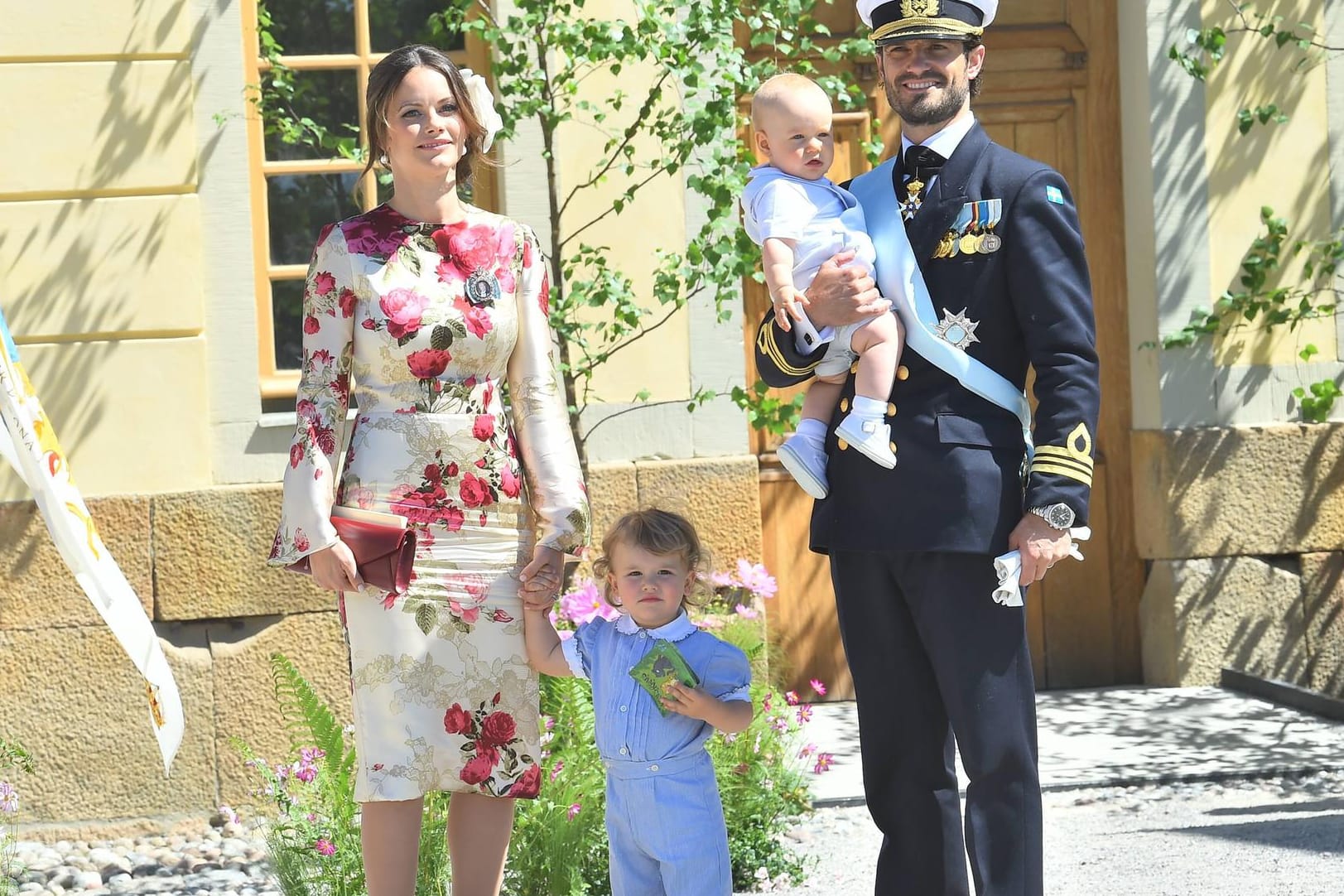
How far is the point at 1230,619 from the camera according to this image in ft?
20.7

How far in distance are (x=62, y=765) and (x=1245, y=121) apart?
496cm

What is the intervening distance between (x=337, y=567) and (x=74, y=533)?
539 millimetres

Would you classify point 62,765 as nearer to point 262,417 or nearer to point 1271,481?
point 262,417

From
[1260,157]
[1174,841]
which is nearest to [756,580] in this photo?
[1174,841]

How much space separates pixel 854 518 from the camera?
3.00 m

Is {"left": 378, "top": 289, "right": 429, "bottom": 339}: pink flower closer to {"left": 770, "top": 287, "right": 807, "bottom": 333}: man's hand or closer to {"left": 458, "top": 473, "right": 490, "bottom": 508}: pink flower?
{"left": 458, "top": 473, "right": 490, "bottom": 508}: pink flower

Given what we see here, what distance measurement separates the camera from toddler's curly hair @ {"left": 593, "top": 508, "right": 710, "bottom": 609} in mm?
3131

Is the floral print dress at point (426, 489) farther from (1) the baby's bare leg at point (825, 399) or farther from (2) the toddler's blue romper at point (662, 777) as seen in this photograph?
(1) the baby's bare leg at point (825, 399)

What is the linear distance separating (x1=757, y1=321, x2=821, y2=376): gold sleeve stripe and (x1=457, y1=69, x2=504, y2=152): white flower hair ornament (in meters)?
0.73

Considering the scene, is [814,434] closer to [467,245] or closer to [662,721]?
[662,721]

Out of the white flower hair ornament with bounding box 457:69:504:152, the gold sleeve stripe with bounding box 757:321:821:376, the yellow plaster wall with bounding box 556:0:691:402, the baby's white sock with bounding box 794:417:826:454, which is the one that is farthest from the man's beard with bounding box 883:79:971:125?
the yellow plaster wall with bounding box 556:0:691:402

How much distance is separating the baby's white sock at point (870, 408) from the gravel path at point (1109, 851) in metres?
1.91

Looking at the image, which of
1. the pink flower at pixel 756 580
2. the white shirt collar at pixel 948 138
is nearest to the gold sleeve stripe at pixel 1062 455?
the white shirt collar at pixel 948 138

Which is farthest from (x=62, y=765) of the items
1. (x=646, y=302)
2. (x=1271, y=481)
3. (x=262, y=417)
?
(x=1271, y=481)
